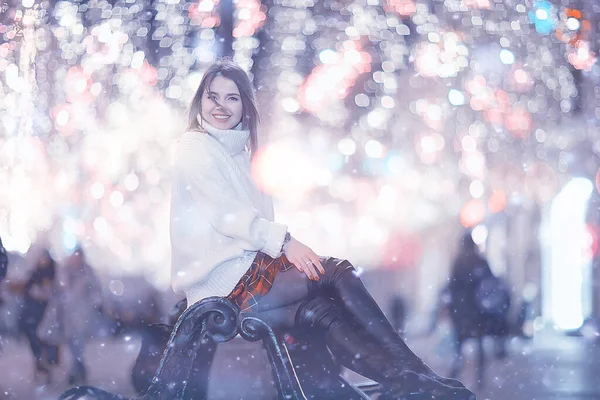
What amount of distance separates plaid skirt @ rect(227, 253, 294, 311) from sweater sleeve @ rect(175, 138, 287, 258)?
6 centimetres

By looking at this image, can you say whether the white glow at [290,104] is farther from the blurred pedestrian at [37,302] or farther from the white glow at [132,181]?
the blurred pedestrian at [37,302]

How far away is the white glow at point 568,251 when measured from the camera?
3020mm

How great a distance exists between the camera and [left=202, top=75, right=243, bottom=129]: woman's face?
1.62 metres

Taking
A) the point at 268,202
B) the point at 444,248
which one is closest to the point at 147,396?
the point at 268,202

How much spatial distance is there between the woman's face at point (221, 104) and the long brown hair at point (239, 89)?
0.01m

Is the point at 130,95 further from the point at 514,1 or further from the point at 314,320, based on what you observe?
the point at 514,1

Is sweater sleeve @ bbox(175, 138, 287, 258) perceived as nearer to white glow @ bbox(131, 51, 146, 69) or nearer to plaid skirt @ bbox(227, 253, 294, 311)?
plaid skirt @ bbox(227, 253, 294, 311)

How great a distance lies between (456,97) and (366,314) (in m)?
1.12

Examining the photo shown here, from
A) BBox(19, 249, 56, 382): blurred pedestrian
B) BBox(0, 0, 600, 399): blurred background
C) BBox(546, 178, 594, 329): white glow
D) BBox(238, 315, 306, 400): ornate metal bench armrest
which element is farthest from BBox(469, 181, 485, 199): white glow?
BBox(19, 249, 56, 382): blurred pedestrian

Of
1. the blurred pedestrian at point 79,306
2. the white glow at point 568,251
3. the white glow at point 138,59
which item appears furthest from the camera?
the white glow at point 568,251

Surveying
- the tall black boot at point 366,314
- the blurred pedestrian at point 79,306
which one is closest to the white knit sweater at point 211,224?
the tall black boot at point 366,314

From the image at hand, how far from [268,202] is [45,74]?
2.75 ft

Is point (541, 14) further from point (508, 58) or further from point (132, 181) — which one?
point (132, 181)

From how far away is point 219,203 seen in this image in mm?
1495
